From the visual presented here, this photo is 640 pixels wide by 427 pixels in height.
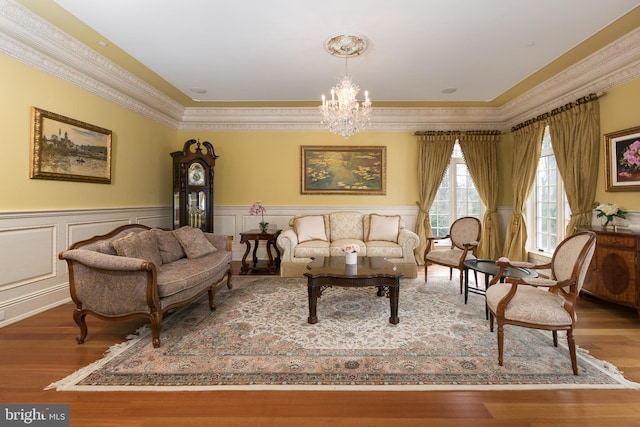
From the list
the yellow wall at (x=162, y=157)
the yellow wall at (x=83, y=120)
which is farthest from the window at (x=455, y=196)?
the yellow wall at (x=83, y=120)

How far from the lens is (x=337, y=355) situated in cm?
253

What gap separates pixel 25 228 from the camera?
10.8ft

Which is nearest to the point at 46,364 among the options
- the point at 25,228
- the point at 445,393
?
the point at 25,228

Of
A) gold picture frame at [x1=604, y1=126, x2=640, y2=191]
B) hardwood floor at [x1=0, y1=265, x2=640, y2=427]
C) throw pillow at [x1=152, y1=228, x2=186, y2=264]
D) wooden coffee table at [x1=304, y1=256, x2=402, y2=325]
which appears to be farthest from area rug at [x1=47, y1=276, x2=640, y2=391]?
gold picture frame at [x1=604, y1=126, x2=640, y2=191]

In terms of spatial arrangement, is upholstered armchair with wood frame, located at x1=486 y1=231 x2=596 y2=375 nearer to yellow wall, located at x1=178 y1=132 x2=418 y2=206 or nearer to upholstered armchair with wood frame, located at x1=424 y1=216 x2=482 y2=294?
upholstered armchair with wood frame, located at x1=424 y1=216 x2=482 y2=294

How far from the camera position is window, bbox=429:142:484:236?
652cm

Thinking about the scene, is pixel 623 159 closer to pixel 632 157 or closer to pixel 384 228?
pixel 632 157

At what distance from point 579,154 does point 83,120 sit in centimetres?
718

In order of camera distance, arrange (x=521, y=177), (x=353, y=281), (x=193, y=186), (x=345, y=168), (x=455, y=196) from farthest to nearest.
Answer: (x=455, y=196) < (x=345, y=168) < (x=193, y=186) < (x=521, y=177) < (x=353, y=281)

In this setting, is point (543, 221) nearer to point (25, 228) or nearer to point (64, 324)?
point (64, 324)

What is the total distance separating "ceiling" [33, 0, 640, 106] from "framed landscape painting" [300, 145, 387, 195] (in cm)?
163

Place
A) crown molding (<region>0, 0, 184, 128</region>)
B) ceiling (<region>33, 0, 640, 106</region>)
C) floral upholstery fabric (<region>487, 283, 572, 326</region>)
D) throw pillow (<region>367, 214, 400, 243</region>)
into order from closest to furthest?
floral upholstery fabric (<region>487, 283, 572, 326</region>)
ceiling (<region>33, 0, 640, 106</region>)
crown molding (<region>0, 0, 184, 128</region>)
throw pillow (<region>367, 214, 400, 243</region>)

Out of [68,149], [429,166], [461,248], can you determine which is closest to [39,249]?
[68,149]

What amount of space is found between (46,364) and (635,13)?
635cm
